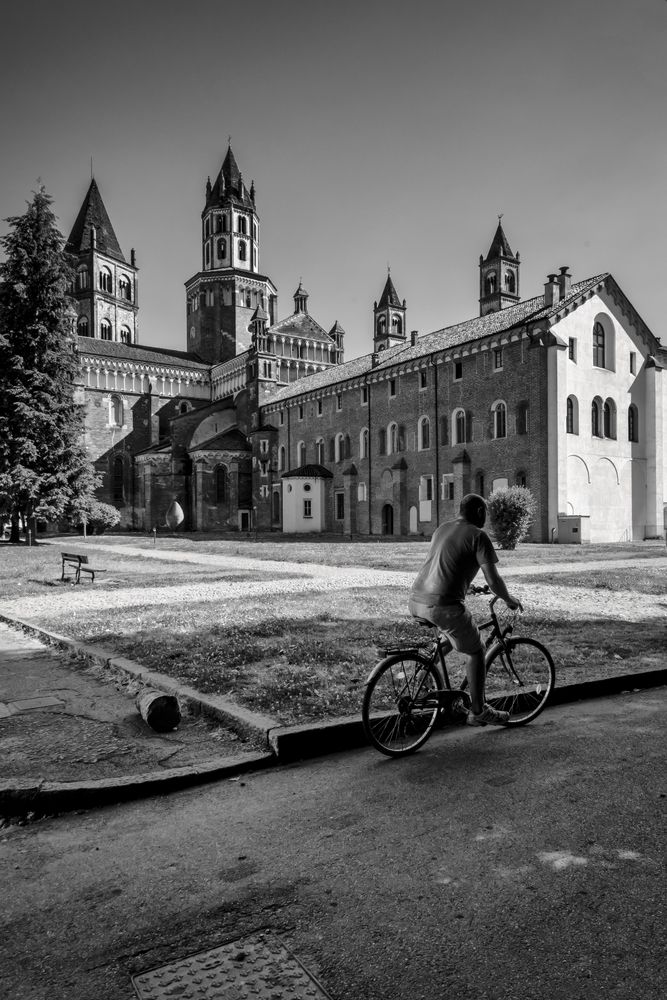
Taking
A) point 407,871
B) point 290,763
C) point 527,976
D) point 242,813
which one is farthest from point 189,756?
point 527,976

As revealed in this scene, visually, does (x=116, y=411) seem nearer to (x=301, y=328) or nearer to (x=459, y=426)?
(x=301, y=328)

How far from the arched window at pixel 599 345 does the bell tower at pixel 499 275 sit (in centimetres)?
2913

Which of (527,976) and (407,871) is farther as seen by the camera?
(407,871)

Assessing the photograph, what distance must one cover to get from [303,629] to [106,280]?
72.7 metres

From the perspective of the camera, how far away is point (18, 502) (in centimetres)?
3209

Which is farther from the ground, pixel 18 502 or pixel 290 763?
pixel 18 502

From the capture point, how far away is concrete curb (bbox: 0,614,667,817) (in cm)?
396

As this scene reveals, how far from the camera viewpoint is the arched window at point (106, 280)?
72.4 m

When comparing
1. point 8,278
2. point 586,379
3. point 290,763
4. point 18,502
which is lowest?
point 290,763

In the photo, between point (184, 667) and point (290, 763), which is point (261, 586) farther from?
point (290, 763)

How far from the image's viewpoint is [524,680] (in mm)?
5535

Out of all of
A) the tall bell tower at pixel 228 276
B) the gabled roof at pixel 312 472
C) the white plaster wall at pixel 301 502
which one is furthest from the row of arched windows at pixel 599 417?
the tall bell tower at pixel 228 276

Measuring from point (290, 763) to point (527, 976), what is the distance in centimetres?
252

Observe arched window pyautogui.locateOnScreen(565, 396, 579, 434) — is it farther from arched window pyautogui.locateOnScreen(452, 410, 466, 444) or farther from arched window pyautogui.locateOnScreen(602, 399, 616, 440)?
arched window pyautogui.locateOnScreen(452, 410, 466, 444)
